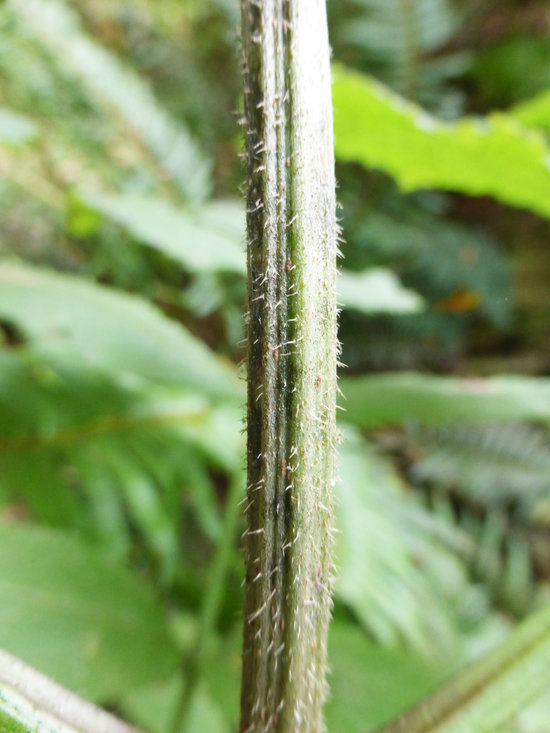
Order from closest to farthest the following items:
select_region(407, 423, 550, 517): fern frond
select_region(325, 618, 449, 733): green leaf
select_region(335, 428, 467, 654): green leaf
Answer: select_region(325, 618, 449, 733): green leaf → select_region(335, 428, 467, 654): green leaf → select_region(407, 423, 550, 517): fern frond

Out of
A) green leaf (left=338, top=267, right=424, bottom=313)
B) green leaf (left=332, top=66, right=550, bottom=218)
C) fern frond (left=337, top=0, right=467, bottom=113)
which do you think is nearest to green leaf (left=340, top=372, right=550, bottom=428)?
green leaf (left=338, top=267, right=424, bottom=313)

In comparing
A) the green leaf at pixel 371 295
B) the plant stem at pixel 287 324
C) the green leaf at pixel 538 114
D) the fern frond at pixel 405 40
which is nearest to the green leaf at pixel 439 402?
the green leaf at pixel 371 295

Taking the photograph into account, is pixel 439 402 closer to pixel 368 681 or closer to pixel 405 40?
pixel 368 681

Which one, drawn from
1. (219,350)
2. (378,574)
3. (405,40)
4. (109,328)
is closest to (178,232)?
(109,328)

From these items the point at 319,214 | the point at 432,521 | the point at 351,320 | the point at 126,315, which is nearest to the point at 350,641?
the point at 126,315

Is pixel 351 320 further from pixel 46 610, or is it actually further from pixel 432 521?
pixel 46 610

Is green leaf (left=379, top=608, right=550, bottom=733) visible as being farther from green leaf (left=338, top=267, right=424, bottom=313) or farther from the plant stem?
green leaf (left=338, top=267, right=424, bottom=313)

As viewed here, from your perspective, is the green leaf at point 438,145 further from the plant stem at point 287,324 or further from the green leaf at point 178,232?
the plant stem at point 287,324
